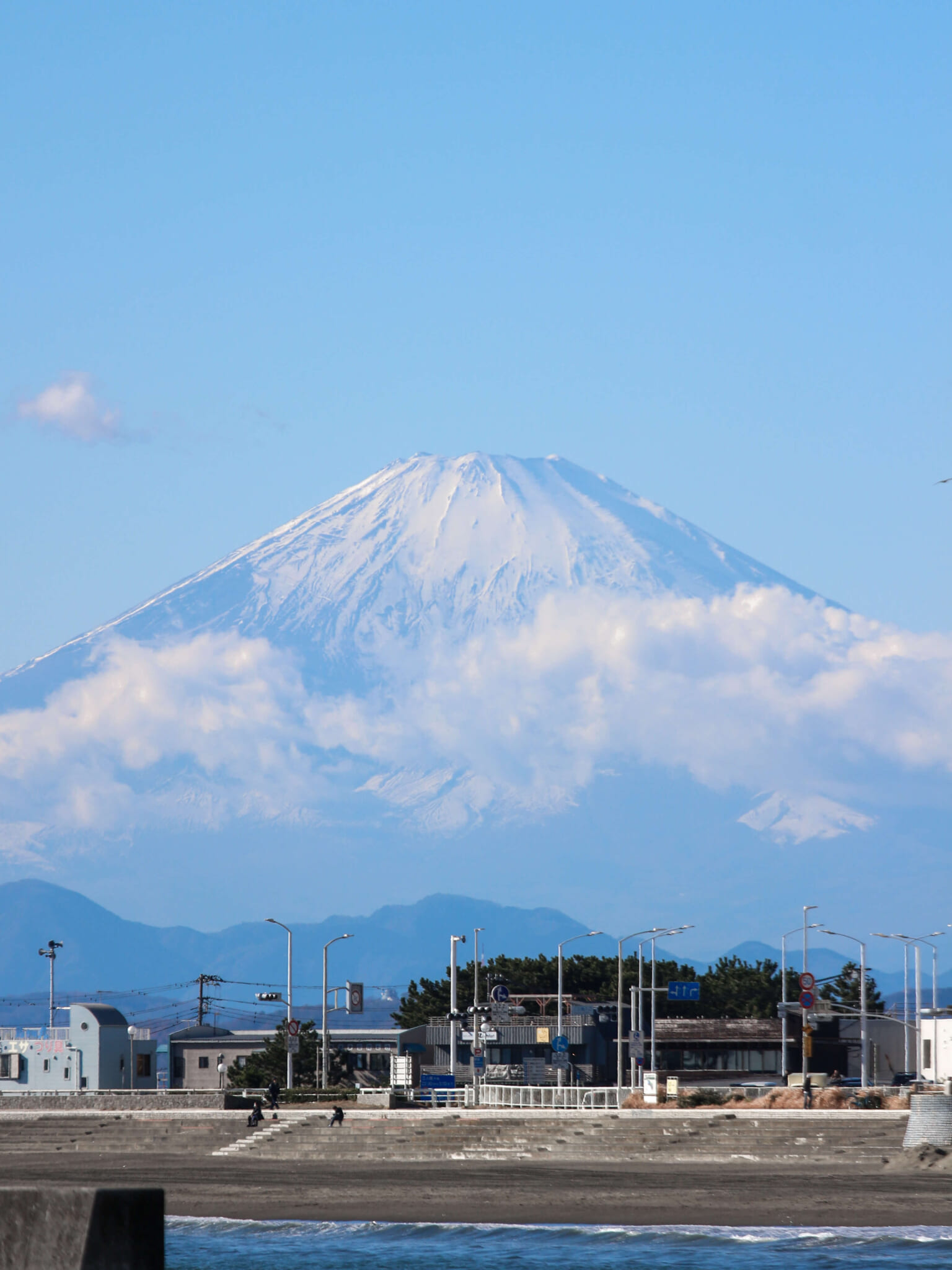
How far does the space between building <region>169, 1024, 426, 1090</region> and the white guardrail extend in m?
32.9

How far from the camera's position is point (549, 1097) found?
68.4 m

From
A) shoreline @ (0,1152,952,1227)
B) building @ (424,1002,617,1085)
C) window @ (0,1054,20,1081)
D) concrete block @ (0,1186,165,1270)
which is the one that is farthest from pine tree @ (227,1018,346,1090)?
concrete block @ (0,1186,165,1270)

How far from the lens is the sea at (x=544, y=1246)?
125 ft

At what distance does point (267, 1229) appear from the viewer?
45.4 m

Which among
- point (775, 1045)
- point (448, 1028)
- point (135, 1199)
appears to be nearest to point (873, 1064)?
point (775, 1045)

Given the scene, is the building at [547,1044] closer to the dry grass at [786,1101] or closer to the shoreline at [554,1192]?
the dry grass at [786,1101]

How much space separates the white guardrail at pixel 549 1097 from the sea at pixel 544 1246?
19944mm

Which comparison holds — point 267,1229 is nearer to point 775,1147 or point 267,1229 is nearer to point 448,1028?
point 775,1147

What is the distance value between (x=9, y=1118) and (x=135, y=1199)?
2867 inches

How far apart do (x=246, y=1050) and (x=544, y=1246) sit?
92.3 m

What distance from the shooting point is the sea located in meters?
38.2

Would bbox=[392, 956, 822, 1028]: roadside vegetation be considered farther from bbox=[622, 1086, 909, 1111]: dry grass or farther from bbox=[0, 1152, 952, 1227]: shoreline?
bbox=[0, 1152, 952, 1227]: shoreline

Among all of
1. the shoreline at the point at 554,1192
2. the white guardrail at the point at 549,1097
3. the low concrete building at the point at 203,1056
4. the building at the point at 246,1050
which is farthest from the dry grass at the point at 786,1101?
the low concrete building at the point at 203,1056

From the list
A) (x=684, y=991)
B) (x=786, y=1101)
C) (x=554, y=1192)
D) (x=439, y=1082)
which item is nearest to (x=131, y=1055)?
(x=439, y=1082)
